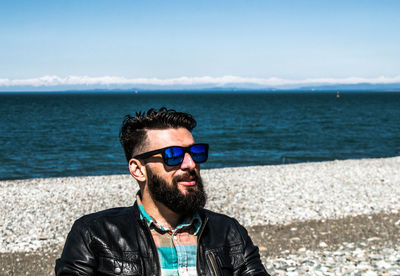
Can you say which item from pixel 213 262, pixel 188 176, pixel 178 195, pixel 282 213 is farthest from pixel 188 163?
pixel 282 213

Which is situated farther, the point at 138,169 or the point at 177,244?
the point at 138,169

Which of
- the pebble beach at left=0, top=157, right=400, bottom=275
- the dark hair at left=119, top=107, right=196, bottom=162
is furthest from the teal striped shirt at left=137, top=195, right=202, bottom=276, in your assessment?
the pebble beach at left=0, top=157, right=400, bottom=275

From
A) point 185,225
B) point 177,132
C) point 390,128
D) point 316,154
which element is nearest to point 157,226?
point 185,225

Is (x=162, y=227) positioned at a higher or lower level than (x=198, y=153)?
lower

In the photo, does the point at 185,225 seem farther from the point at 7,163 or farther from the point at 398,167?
the point at 7,163

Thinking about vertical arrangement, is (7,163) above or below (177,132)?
below

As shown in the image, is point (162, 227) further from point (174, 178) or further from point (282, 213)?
point (282, 213)

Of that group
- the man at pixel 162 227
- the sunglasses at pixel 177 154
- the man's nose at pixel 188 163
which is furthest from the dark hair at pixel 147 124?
the man's nose at pixel 188 163

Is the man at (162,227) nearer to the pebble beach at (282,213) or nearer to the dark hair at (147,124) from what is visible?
the dark hair at (147,124)

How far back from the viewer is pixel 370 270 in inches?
291

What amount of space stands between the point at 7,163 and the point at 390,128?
45.0 m

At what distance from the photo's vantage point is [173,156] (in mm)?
3182

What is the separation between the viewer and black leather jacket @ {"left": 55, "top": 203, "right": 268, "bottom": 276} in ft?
10.00

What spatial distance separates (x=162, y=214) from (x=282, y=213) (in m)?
9.46
